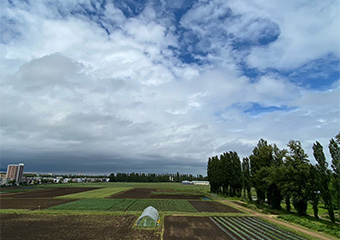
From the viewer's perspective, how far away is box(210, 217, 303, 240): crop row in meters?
25.1

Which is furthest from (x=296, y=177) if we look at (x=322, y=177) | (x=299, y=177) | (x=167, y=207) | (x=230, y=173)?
(x=230, y=173)

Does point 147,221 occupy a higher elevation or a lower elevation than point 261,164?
lower

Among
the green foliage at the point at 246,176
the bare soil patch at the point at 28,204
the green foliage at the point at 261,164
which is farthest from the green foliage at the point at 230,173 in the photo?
the bare soil patch at the point at 28,204

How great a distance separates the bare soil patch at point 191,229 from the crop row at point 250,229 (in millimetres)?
→ 1260

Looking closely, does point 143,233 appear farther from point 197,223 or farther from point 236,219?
point 236,219

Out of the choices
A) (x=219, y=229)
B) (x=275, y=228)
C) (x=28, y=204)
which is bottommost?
(x=28, y=204)

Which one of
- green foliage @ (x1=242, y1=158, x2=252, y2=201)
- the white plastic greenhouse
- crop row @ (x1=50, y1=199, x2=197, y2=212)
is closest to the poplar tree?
crop row @ (x1=50, y1=199, x2=197, y2=212)

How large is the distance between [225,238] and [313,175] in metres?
22.5

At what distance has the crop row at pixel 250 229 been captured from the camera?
82.2ft

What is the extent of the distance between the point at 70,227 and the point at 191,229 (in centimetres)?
1636

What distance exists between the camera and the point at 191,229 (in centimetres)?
2778

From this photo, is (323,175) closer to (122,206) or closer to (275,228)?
(275,228)

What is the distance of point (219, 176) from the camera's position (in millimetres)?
81062

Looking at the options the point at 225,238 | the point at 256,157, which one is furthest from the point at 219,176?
the point at 225,238
